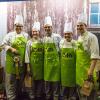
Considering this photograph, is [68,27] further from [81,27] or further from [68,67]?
[68,67]

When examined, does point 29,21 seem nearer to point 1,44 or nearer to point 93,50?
point 1,44

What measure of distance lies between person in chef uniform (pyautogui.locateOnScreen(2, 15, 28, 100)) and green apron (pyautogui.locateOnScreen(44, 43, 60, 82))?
1.58 ft

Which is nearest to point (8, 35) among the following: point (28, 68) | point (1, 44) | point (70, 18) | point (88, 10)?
point (1, 44)

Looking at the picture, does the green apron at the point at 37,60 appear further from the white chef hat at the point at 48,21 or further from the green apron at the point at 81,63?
the green apron at the point at 81,63

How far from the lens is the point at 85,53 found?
15.1 ft

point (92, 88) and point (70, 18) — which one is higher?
point (70, 18)

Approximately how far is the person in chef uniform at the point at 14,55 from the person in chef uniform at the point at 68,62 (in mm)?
787

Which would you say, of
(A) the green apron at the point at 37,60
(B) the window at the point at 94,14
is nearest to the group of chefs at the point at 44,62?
(A) the green apron at the point at 37,60

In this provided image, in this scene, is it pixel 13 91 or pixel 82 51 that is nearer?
pixel 82 51

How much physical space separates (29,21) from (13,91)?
4.48 ft

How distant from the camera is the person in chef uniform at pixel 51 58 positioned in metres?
5.23

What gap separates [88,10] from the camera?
536cm

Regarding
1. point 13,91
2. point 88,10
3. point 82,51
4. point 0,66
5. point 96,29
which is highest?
point 88,10

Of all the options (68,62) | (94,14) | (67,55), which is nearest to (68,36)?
(67,55)
